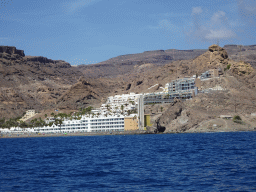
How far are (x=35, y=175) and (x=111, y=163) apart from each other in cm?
1381

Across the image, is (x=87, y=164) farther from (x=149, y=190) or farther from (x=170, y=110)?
(x=170, y=110)

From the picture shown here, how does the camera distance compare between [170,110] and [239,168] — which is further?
[170,110]

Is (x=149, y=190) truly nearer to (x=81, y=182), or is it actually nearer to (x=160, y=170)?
(x=81, y=182)

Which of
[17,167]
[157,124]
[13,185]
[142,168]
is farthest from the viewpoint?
[157,124]

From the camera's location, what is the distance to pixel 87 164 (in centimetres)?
5838

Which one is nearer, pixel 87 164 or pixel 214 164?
pixel 214 164

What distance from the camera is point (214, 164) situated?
5278 cm

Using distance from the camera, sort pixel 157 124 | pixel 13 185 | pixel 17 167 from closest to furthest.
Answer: pixel 13 185, pixel 17 167, pixel 157 124

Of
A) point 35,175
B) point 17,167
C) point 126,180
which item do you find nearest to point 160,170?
point 126,180

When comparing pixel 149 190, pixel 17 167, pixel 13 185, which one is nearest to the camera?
pixel 149 190

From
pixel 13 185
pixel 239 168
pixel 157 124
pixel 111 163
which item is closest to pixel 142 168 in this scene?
pixel 111 163

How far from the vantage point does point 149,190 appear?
36.8 metres

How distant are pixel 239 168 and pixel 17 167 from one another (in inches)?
1256

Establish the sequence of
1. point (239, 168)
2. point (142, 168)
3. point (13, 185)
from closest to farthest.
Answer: point (13, 185)
point (239, 168)
point (142, 168)
